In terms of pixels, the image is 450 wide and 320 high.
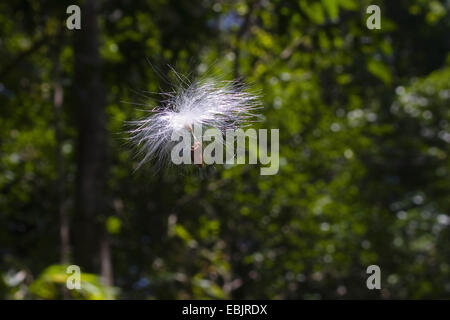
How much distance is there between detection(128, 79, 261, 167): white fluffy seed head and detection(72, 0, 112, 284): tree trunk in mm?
1897

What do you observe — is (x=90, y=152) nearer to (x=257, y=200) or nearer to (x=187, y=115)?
(x=257, y=200)

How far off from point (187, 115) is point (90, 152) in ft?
6.68

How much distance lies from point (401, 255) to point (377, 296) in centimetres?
39

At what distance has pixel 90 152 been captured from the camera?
9.89ft

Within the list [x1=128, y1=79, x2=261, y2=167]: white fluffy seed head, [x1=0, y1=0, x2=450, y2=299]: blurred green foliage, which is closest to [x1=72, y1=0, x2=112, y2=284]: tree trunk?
[x1=0, y1=0, x2=450, y2=299]: blurred green foliage

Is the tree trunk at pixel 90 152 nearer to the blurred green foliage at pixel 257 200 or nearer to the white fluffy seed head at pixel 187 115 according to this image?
the blurred green foliage at pixel 257 200

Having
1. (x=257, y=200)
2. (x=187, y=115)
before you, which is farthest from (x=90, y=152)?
(x=187, y=115)

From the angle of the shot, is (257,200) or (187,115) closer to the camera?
(187,115)

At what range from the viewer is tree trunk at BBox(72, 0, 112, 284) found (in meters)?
2.89

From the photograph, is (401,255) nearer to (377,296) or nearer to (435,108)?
(377,296)

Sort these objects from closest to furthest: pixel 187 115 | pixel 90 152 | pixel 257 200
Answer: pixel 187 115, pixel 90 152, pixel 257 200

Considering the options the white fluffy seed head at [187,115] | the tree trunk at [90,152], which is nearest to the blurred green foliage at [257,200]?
the tree trunk at [90,152]

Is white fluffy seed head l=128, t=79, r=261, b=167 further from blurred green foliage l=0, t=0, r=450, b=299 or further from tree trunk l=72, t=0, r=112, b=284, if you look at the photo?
blurred green foliage l=0, t=0, r=450, b=299
